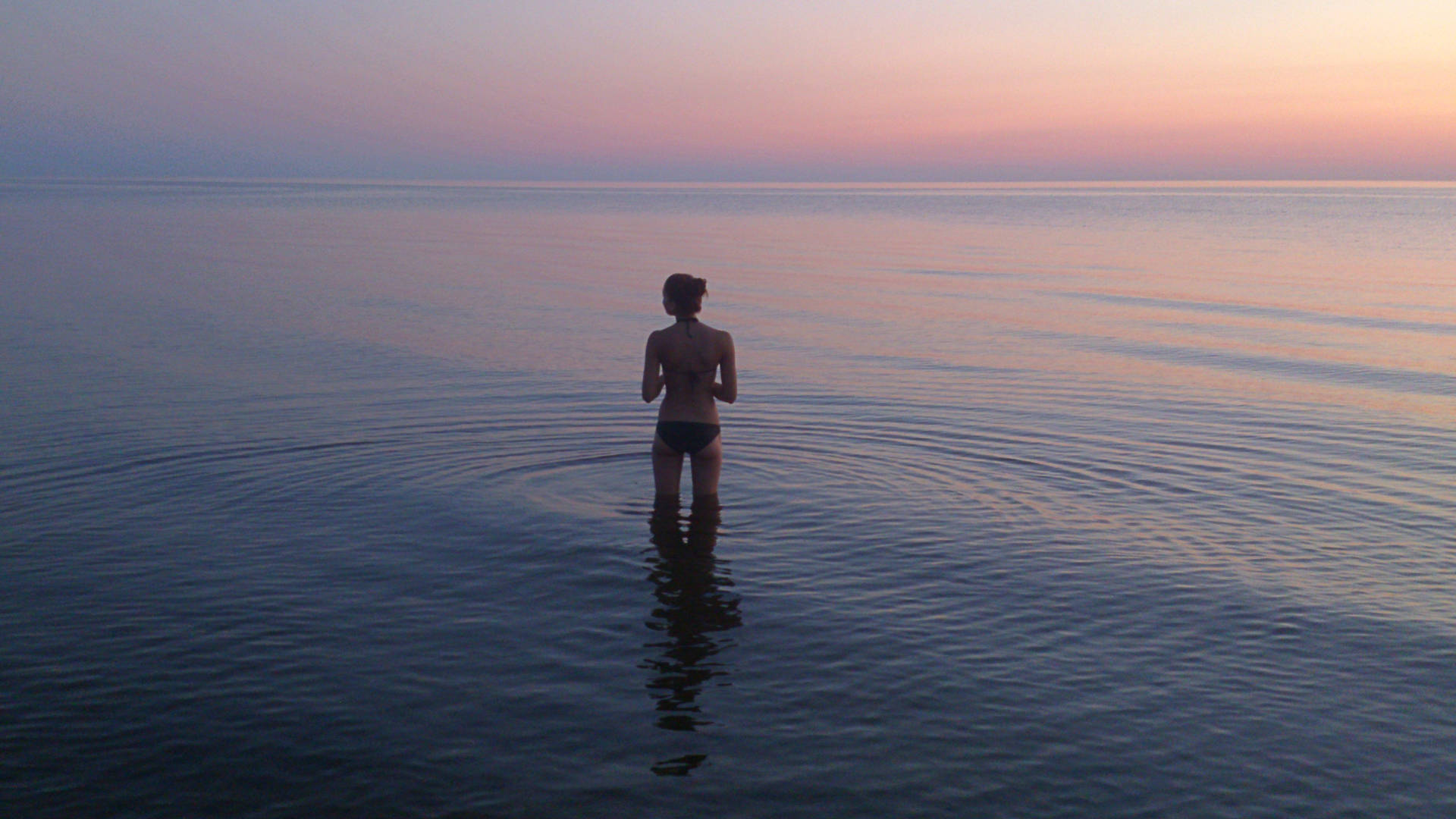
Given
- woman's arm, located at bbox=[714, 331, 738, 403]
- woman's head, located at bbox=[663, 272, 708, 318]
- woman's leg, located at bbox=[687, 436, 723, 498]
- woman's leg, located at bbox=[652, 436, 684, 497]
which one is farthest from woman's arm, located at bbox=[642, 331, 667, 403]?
woman's leg, located at bbox=[687, 436, 723, 498]

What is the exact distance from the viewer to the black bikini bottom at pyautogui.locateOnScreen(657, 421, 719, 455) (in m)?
11.5

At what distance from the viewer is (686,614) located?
9531mm

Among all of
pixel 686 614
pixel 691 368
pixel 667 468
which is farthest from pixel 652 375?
pixel 686 614

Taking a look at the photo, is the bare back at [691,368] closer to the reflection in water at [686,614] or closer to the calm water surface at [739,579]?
the reflection in water at [686,614]

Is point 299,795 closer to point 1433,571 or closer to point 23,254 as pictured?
point 1433,571

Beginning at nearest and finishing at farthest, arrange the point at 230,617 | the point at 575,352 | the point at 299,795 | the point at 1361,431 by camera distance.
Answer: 1. the point at 299,795
2. the point at 230,617
3. the point at 1361,431
4. the point at 575,352

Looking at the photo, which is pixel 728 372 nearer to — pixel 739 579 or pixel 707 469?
pixel 707 469

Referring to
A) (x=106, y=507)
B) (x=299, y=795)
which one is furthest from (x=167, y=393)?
(x=299, y=795)

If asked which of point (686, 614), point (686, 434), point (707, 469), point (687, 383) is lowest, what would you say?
point (686, 614)

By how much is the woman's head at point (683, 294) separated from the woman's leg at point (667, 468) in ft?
4.96

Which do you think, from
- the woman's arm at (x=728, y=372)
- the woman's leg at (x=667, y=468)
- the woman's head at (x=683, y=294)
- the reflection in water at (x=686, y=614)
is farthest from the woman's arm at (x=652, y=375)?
the reflection in water at (x=686, y=614)

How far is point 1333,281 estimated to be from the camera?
4078 cm

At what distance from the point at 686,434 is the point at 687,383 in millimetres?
518

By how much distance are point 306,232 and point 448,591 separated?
65.8 meters
